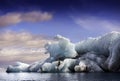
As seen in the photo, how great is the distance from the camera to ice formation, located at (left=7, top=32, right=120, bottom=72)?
63500mm

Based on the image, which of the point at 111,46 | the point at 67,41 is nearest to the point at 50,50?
the point at 67,41

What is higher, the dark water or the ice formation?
the ice formation

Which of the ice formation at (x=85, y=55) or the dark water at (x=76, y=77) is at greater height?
the ice formation at (x=85, y=55)

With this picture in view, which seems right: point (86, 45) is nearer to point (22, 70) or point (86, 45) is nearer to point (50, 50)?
point (50, 50)

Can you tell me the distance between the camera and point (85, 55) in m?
71.2

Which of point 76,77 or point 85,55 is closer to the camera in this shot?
point 76,77

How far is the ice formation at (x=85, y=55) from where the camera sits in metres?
63.5

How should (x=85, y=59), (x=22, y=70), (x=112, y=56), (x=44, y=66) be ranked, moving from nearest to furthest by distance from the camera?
(x=112, y=56)
(x=85, y=59)
(x=44, y=66)
(x=22, y=70)

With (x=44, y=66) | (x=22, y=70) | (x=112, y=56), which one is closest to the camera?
(x=112, y=56)

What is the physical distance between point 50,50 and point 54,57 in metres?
2.15

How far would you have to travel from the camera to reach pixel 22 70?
3629 inches

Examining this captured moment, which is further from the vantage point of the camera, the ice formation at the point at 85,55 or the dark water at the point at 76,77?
the ice formation at the point at 85,55

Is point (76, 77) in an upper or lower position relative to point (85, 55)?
lower

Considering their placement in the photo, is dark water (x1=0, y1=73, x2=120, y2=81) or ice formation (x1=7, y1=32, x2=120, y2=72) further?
ice formation (x1=7, y1=32, x2=120, y2=72)
